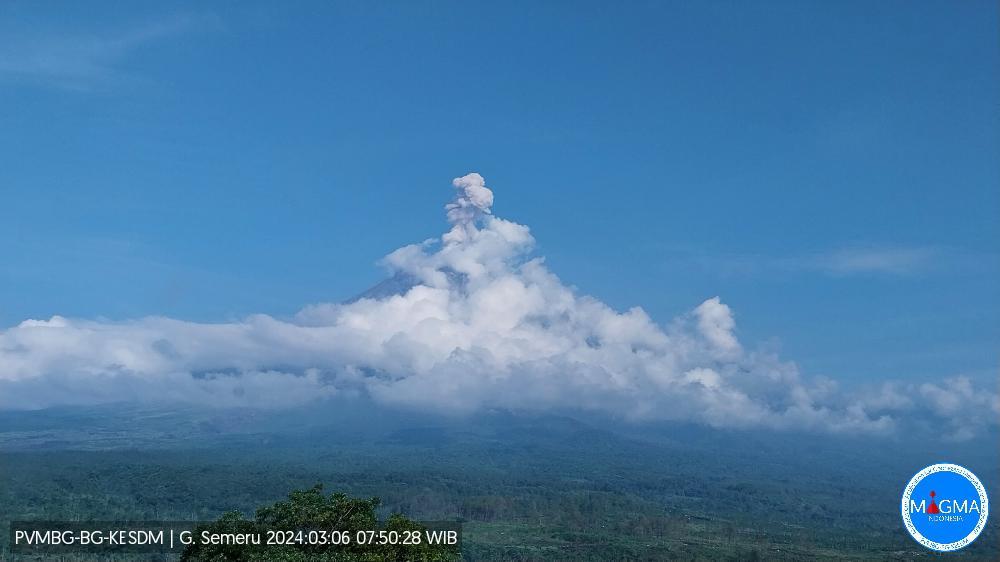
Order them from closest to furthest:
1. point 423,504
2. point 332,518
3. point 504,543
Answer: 1. point 332,518
2. point 504,543
3. point 423,504

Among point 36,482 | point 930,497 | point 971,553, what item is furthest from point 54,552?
point 971,553

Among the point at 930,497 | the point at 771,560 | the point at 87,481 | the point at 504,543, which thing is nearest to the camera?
the point at 930,497

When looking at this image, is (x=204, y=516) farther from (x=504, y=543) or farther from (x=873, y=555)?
(x=873, y=555)

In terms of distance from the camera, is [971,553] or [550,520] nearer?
[971,553]

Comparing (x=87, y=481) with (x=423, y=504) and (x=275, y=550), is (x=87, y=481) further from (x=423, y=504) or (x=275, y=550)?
(x=275, y=550)

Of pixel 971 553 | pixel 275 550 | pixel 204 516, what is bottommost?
pixel 971 553

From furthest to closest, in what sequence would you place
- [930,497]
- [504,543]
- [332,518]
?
[504,543] → [930,497] → [332,518]

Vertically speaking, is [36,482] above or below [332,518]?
below

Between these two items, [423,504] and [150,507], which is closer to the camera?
[150,507]

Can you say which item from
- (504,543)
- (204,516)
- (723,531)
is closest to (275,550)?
(504,543)
